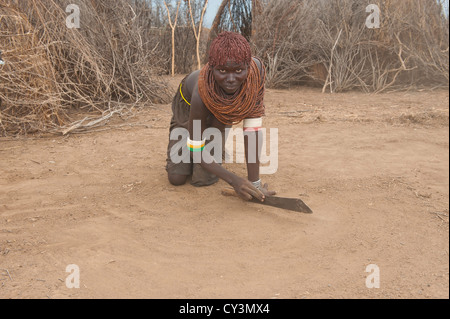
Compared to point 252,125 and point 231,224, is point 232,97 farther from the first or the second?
point 231,224

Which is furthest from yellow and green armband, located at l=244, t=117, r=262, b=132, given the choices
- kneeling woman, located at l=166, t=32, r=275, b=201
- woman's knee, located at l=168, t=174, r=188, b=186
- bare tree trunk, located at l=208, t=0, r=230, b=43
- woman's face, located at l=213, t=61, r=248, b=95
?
bare tree trunk, located at l=208, t=0, r=230, b=43

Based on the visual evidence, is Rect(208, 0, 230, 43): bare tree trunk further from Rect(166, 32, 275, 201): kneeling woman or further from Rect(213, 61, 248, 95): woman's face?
Rect(213, 61, 248, 95): woman's face

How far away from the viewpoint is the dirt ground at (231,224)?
1.73m

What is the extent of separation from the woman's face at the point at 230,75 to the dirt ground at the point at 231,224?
725 mm

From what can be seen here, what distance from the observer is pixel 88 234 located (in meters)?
2.18

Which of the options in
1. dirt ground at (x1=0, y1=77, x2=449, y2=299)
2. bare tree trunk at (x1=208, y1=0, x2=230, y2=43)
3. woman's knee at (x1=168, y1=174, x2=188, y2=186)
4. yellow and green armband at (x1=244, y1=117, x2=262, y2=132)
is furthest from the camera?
bare tree trunk at (x1=208, y1=0, x2=230, y2=43)

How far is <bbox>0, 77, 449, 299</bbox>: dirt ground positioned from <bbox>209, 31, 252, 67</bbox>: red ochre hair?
858 millimetres

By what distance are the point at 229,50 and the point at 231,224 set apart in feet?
2.99

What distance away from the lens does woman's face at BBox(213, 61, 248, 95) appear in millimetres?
2108

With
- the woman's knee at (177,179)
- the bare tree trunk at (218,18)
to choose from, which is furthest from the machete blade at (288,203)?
the bare tree trunk at (218,18)

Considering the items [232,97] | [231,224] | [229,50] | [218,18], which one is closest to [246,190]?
[231,224]

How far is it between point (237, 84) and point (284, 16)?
5003 mm

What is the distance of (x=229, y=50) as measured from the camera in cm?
205
